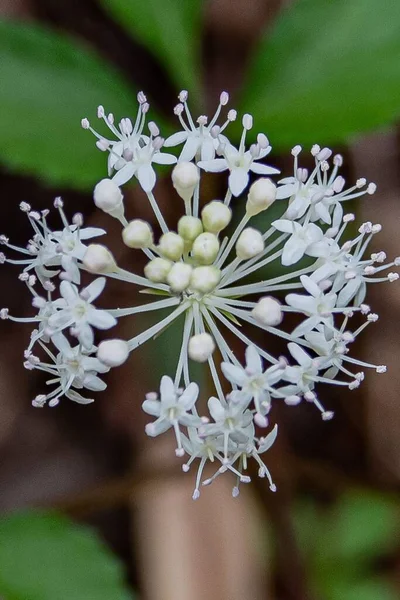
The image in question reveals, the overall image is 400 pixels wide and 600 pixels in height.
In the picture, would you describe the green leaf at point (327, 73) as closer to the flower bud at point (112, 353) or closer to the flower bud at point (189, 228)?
the flower bud at point (189, 228)

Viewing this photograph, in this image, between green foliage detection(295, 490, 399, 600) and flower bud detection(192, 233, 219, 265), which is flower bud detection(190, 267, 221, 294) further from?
green foliage detection(295, 490, 399, 600)

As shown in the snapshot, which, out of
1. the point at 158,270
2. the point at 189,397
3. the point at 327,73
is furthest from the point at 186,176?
the point at 327,73

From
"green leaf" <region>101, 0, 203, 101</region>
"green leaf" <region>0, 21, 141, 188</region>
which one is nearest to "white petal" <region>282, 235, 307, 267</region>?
"green leaf" <region>0, 21, 141, 188</region>

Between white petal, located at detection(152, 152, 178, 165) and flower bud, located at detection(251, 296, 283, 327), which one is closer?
flower bud, located at detection(251, 296, 283, 327)

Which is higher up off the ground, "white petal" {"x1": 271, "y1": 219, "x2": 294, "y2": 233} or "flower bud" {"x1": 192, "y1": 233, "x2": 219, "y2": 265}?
"white petal" {"x1": 271, "y1": 219, "x2": 294, "y2": 233}

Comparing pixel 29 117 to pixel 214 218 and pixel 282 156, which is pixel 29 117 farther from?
pixel 282 156

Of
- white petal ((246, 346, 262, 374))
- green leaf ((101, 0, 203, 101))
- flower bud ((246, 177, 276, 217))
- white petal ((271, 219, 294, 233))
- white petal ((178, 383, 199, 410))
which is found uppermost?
green leaf ((101, 0, 203, 101))
